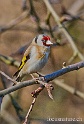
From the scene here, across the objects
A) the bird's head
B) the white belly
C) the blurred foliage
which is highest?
the bird's head

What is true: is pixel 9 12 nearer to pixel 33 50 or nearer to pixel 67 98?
pixel 67 98

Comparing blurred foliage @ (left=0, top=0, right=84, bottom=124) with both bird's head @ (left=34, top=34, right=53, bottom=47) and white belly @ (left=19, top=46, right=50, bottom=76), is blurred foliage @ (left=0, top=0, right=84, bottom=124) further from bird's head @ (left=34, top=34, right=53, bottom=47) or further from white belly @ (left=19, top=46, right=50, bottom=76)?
bird's head @ (left=34, top=34, right=53, bottom=47)

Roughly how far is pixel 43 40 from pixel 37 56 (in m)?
0.13

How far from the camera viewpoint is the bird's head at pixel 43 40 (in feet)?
10.6

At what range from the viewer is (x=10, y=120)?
13.7ft

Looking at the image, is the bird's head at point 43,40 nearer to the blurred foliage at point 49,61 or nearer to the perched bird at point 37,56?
the perched bird at point 37,56

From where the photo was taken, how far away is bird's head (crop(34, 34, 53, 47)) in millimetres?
3244

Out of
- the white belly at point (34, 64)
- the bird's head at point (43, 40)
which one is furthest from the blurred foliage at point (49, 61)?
the bird's head at point (43, 40)

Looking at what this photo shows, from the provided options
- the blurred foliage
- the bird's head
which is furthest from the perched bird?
the blurred foliage

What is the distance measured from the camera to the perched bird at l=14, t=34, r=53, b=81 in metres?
3.24

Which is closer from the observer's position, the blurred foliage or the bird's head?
the bird's head

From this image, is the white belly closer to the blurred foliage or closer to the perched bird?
the perched bird

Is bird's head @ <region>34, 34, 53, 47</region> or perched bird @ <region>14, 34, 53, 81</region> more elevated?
bird's head @ <region>34, 34, 53, 47</region>

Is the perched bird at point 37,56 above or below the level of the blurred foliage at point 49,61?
above
